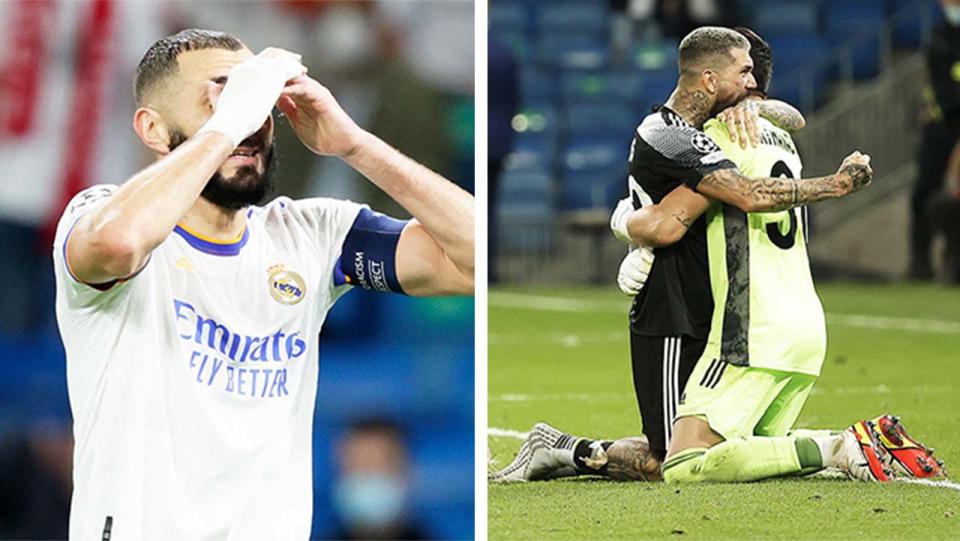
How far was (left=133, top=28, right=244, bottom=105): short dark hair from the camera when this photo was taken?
2.94 metres

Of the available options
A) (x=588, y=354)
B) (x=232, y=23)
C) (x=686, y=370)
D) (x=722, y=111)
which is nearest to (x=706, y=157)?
(x=722, y=111)

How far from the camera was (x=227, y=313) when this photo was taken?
291 centimetres

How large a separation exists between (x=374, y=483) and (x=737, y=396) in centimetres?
120

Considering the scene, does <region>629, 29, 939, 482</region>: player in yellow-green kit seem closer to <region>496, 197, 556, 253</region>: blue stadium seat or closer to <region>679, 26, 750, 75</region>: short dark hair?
<region>679, 26, 750, 75</region>: short dark hair

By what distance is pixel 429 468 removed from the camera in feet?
14.9

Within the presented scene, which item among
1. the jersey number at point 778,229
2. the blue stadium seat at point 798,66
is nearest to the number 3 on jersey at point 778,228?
the jersey number at point 778,229

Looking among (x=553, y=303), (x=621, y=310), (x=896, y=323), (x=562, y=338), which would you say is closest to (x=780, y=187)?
(x=562, y=338)

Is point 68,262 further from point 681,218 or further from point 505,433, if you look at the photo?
point 505,433

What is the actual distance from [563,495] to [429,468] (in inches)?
31.5

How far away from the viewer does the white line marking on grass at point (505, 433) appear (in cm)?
482

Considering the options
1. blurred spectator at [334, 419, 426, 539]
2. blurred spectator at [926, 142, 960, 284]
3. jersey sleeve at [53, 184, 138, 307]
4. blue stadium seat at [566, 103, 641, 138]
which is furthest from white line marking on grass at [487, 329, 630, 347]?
jersey sleeve at [53, 184, 138, 307]

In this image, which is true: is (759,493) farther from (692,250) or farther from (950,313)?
(950,313)

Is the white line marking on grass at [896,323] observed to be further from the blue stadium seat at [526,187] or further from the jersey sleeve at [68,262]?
the jersey sleeve at [68,262]

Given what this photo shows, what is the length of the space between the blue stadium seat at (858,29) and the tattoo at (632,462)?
9.47 m
